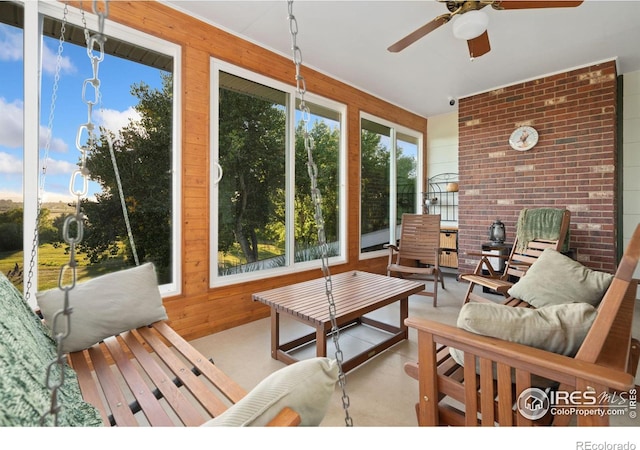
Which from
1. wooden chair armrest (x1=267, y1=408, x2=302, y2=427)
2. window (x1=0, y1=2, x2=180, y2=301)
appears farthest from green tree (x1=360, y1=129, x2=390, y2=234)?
wooden chair armrest (x1=267, y1=408, x2=302, y2=427)

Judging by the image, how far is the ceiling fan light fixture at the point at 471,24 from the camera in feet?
6.90

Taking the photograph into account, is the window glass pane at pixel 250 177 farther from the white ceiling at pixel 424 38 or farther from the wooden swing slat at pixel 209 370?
the wooden swing slat at pixel 209 370

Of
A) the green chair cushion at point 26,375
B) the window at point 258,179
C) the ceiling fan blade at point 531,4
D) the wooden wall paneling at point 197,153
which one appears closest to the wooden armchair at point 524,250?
the window at point 258,179

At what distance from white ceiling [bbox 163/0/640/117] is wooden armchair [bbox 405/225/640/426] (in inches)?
93.8

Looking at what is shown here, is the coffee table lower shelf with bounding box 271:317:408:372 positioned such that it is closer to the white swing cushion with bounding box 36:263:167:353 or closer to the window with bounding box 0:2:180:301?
the white swing cushion with bounding box 36:263:167:353

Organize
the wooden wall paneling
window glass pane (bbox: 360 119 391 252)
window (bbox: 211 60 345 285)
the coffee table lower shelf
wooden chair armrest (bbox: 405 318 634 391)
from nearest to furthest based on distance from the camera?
wooden chair armrest (bbox: 405 318 634 391) < the coffee table lower shelf < the wooden wall paneling < window (bbox: 211 60 345 285) < window glass pane (bbox: 360 119 391 252)

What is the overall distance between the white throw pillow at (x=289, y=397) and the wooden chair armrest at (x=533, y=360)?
59 cm

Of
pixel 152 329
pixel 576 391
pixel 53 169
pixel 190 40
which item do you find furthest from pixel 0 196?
pixel 576 391

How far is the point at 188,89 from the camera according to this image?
2508mm

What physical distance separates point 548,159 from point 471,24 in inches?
92.9

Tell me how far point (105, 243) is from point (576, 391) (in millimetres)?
2696

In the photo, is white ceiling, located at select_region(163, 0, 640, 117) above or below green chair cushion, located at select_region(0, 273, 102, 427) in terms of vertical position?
above

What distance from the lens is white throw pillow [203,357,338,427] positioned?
2.15 ft

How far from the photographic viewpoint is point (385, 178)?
466 centimetres
